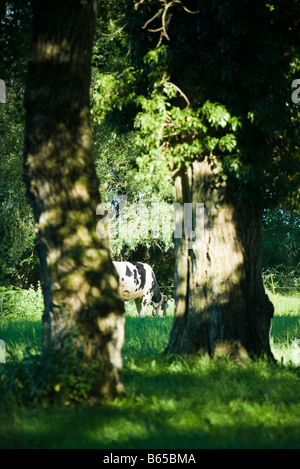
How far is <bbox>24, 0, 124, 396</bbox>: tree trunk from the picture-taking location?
6410 mm

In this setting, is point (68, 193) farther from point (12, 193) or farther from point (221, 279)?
point (12, 193)

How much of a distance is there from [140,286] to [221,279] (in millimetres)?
11860

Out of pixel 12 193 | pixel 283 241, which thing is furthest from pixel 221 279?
pixel 283 241

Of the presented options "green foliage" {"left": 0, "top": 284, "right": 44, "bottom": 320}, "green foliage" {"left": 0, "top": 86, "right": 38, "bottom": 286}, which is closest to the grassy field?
"green foliage" {"left": 0, "top": 86, "right": 38, "bottom": 286}

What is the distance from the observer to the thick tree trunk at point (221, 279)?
862 centimetres

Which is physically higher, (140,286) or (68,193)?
(68,193)

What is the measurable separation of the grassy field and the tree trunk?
1.91 ft

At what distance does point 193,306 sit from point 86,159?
10.3ft

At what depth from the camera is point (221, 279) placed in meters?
8.68

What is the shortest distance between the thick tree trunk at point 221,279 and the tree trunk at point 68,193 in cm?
237

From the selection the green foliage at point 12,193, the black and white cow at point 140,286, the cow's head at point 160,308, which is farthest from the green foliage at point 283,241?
the green foliage at point 12,193

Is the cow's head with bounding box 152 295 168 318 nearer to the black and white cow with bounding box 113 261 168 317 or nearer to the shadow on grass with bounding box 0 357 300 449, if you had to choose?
the black and white cow with bounding box 113 261 168 317

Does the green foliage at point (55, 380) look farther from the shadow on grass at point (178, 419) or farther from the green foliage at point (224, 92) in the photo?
the green foliage at point (224, 92)

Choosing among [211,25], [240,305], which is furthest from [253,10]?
[240,305]
